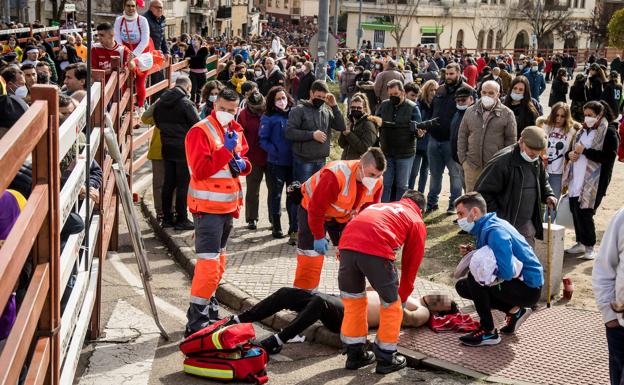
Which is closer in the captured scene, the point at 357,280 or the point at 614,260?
the point at 614,260

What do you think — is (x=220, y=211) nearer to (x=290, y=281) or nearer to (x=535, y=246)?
(x=290, y=281)

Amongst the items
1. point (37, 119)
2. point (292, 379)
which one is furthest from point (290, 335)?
point (37, 119)

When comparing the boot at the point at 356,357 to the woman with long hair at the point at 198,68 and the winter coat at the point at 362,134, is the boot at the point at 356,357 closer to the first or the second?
the winter coat at the point at 362,134

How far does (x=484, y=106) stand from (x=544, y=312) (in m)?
3.29

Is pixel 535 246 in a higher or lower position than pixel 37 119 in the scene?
lower

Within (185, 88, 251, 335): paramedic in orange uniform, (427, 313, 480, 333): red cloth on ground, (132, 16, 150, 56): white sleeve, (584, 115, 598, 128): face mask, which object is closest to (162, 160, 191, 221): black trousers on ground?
(132, 16, 150, 56): white sleeve

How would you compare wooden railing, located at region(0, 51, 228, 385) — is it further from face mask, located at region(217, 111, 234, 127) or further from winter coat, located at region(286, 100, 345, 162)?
winter coat, located at region(286, 100, 345, 162)

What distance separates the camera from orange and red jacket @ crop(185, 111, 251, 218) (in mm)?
8117

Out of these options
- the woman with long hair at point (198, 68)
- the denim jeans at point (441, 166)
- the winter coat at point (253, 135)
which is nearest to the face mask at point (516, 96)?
the denim jeans at point (441, 166)

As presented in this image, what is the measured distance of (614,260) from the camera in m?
5.43

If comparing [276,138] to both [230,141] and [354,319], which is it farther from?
[354,319]

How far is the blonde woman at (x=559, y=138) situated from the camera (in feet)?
38.7

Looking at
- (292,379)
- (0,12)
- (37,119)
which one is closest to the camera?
(37,119)

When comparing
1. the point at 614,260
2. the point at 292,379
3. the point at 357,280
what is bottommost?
the point at 292,379
